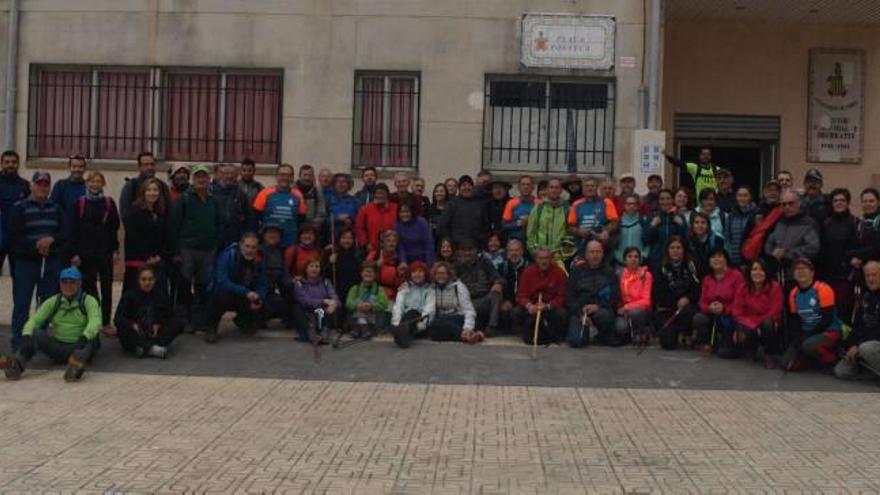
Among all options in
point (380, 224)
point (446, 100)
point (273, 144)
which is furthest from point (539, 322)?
point (273, 144)

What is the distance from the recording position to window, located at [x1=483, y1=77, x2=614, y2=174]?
1436cm

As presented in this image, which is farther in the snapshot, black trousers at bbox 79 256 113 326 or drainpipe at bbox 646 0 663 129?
drainpipe at bbox 646 0 663 129

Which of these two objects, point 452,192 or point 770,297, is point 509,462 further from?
point 452,192

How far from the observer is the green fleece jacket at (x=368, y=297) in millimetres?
10641

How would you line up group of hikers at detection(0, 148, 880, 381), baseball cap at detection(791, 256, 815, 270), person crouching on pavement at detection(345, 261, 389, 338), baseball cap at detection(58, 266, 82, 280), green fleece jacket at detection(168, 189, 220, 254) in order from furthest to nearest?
person crouching on pavement at detection(345, 261, 389, 338), green fleece jacket at detection(168, 189, 220, 254), group of hikers at detection(0, 148, 880, 381), baseball cap at detection(791, 256, 815, 270), baseball cap at detection(58, 266, 82, 280)

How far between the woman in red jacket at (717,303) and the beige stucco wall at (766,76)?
6.52 metres

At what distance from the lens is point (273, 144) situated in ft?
47.9

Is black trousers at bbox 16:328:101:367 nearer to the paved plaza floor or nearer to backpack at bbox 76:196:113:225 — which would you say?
the paved plaza floor

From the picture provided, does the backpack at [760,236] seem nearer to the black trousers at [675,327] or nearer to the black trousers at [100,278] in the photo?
the black trousers at [675,327]

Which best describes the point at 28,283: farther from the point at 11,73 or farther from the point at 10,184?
the point at 11,73

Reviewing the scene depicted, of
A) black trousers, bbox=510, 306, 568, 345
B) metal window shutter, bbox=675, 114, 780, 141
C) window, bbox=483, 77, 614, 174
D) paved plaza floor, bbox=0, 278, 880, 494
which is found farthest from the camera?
metal window shutter, bbox=675, 114, 780, 141

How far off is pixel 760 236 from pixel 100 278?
704 centimetres

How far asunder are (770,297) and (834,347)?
785 millimetres

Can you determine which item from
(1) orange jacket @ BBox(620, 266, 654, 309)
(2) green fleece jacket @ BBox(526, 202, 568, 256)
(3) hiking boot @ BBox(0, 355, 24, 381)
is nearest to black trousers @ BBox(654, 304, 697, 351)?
(1) orange jacket @ BBox(620, 266, 654, 309)
